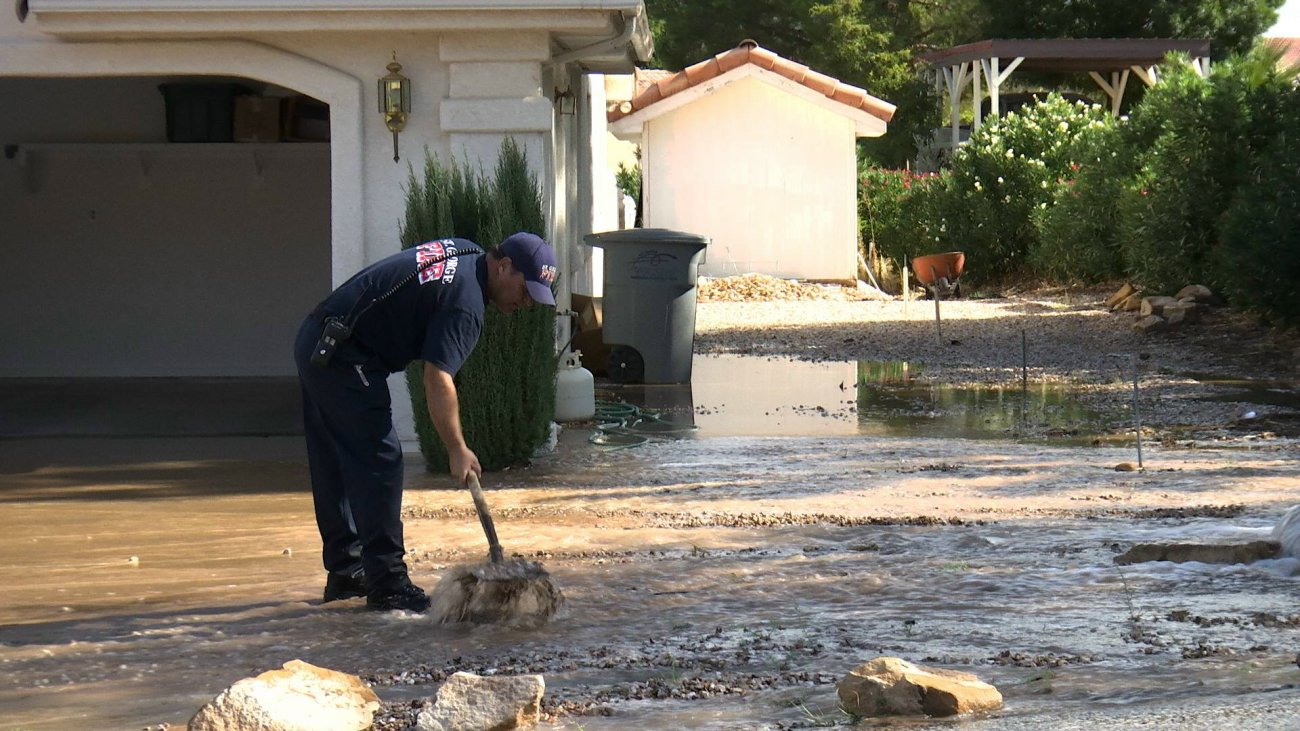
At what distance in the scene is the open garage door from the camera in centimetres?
1346

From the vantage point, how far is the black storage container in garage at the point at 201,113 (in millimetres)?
13180

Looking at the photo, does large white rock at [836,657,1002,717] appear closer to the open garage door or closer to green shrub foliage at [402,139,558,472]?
green shrub foliage at [402,139,558,472]

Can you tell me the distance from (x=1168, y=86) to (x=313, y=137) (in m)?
10.5

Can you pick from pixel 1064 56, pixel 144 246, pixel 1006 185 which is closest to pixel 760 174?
pixel 1006 185

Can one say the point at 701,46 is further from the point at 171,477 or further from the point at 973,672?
the point at 973,672

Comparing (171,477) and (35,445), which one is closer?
(171,477)

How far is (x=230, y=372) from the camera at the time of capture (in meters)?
14.0

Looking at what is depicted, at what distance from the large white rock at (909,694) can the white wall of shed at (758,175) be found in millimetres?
20067

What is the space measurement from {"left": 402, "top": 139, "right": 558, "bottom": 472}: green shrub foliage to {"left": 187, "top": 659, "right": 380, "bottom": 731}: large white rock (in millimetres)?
4283

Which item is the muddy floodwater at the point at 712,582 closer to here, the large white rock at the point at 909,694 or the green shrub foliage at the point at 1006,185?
the large white rock at the point at 909,694

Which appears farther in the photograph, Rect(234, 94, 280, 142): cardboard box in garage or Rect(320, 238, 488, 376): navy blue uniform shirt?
Rect(234, 94, 280, 142): cardboard box in garage

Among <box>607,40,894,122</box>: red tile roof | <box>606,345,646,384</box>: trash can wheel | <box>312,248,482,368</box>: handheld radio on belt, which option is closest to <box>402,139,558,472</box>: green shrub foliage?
<box>312,248,482,368</box>: handheld radio on belt

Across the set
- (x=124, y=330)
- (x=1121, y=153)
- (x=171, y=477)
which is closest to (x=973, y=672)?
(x=171, y=477)

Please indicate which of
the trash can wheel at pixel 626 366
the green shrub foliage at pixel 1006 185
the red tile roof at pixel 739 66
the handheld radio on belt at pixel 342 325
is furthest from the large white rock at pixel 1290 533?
the red tile roof at pixel 739 66
